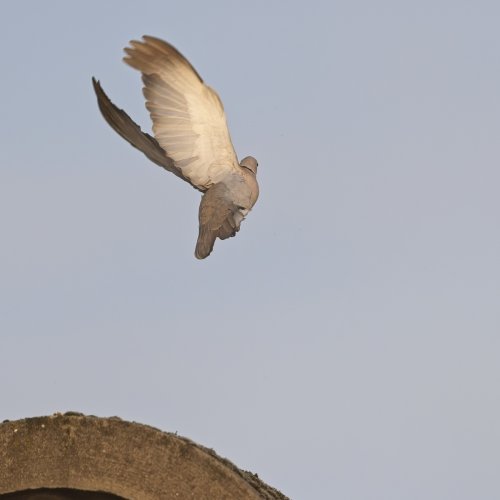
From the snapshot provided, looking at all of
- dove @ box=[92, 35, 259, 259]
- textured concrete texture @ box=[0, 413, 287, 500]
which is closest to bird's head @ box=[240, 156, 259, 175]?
dove @ box=[92, 35, 259, 259]

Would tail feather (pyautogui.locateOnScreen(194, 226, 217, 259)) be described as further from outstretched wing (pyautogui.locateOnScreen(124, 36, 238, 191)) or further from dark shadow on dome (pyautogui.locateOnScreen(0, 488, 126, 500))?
dark shadow on dome (pyautogui.locateOnScreen(0, 488, 126, 500))

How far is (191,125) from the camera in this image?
12203 mm

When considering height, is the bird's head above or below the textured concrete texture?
above

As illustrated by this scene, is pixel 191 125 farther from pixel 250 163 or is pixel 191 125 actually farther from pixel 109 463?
pixel 109 463

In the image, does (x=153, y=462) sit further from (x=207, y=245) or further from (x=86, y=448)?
(x=207, y=245)

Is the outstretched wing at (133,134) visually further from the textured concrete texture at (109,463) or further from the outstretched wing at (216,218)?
the textured concrete texture at (109,463)

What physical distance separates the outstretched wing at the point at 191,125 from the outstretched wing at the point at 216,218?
18 cm

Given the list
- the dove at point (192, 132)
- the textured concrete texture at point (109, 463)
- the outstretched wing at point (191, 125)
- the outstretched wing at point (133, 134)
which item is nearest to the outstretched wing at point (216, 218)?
the dove at point (192, 132)

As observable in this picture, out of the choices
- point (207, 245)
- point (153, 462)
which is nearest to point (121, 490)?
point (153, 462)

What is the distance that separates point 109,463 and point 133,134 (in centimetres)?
472

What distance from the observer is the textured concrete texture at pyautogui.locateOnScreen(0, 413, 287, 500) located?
8312 mm

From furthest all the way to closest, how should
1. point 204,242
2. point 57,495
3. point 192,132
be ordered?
1. point 192,132
2. point 204,242
3. point 57,495

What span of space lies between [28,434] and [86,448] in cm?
40

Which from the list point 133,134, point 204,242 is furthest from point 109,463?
point 133,134
